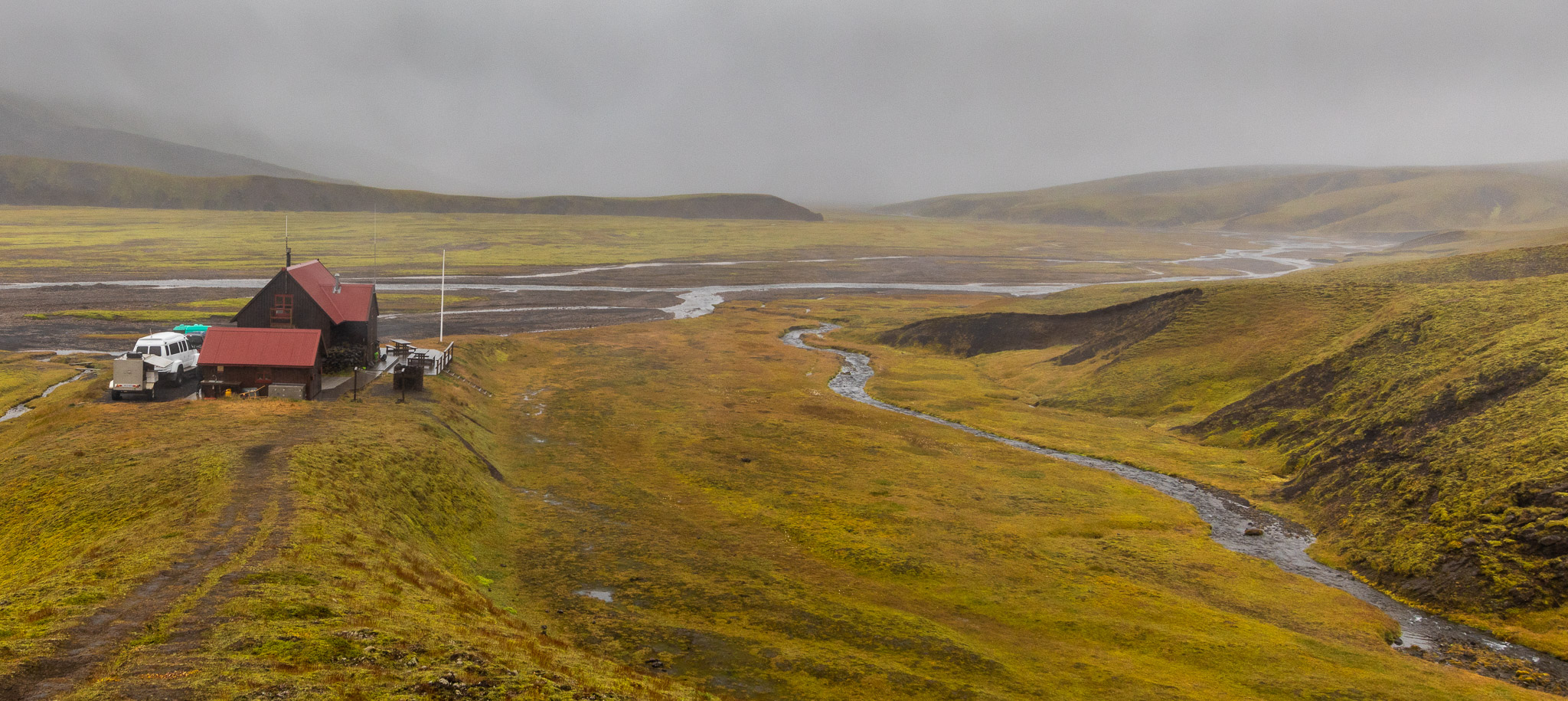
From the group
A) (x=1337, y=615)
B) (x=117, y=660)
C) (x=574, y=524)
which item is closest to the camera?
(x=117, y=660)

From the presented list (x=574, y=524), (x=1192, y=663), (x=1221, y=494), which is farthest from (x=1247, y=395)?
(x=574, y=524)

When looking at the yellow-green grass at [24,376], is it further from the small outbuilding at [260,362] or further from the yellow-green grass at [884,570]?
the yellow-green grass at [884,570]

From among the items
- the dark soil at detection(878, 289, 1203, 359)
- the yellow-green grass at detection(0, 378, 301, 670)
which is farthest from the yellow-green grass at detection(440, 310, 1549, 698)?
the dark soil at detection(878, 289, 1203, 359)

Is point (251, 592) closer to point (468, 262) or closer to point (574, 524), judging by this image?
point (574, 524)

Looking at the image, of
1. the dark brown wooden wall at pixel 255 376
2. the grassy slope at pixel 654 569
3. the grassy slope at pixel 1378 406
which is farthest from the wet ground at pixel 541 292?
the grassy slope at pixel 1378 406

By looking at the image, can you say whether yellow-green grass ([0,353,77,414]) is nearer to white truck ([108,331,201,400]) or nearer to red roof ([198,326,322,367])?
white truck ([108,331,201,400])

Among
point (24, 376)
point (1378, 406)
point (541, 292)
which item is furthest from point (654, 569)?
point (541, 292)

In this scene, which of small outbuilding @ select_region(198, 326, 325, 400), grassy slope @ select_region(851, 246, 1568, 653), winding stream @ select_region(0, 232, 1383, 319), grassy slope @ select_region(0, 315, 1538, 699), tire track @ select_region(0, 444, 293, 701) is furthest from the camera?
winding stream @ select_region(0, 232, 1383, 319)
